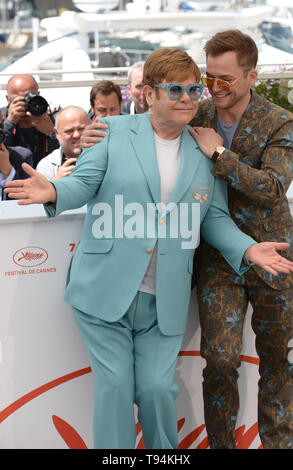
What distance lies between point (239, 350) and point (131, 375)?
1.21ft

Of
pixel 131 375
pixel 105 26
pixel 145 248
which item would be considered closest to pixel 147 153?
pixel 145 248

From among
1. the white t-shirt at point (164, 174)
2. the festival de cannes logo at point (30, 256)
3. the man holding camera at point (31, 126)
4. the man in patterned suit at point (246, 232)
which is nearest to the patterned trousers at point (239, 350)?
the man in patterned suit at point (246, 232)

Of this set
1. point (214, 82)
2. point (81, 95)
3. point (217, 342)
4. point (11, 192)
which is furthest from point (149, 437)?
point (81, 95)

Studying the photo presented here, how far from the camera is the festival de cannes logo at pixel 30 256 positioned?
7.61 ft

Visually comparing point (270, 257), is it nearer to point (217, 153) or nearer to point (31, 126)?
point (217, 153)

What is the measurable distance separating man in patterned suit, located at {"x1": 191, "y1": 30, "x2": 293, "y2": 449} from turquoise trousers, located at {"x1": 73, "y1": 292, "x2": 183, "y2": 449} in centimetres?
20

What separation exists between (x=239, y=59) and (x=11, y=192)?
2.73 ft

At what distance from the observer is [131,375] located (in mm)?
Answer: 2186

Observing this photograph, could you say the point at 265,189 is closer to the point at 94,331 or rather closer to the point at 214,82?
the point at 214,82

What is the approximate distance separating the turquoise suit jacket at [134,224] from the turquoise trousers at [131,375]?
4 centimetres

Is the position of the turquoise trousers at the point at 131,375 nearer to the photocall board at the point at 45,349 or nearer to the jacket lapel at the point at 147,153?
the photocall board at the point at 45,349

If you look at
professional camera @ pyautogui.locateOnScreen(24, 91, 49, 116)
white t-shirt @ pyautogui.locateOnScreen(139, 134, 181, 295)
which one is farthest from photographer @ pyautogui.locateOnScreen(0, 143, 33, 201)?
white t-shirt @ pyautogui.locateOnScreen(139, 134, 181, 295)

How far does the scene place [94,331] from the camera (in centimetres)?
220

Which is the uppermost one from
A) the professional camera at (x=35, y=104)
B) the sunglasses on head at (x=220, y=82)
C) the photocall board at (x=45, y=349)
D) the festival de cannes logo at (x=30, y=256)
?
the sunglasses on head at (x=220, y=82)
